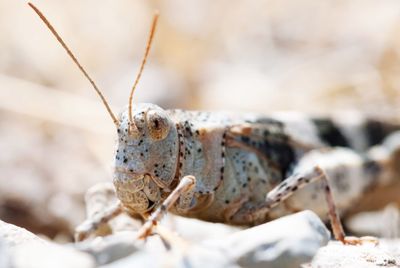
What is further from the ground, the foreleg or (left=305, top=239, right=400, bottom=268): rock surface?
the foreleg

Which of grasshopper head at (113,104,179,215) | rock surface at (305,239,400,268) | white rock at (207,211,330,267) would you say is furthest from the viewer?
grasshopper head at (113,104,179,215)

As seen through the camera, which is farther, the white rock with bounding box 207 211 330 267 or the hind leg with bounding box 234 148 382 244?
the hind leg with bounding box 234 148 382 244

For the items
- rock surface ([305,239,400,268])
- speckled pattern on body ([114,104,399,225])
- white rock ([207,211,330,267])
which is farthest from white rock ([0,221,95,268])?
speckled pattern on body ([114,104,399,225])

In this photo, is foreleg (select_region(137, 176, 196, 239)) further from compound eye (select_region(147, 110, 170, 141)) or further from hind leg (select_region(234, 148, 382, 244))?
hind leg (select_region(234, 148, 382, 244))

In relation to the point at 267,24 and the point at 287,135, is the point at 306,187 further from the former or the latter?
the point at 267,24

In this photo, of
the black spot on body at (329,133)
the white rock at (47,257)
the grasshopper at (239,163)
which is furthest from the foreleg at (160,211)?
the black spot on body at (329,133)

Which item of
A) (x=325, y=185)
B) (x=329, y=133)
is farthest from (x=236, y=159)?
(x=329, y=133)

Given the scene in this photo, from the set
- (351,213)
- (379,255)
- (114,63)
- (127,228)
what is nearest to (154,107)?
(127,228)

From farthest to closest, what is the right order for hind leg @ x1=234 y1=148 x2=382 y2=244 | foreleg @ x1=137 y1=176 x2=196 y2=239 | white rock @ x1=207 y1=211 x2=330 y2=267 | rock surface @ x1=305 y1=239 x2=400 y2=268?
hind leg @ x1=234 y1=148 x2=382 y2=244, rock surface @ x1=305 y1=239 x2=400 y2=268, foreleg @ x1=137 y1=176 x2=196 y2=239, white rock @ x1=207 y1=211 x2=330 y2=267

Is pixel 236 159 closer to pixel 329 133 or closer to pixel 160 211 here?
pixel 329 133
